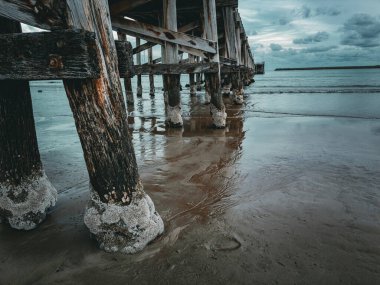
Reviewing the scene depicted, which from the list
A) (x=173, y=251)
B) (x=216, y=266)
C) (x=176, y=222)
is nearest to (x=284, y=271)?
(x=216, y=266)

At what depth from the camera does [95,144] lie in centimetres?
194

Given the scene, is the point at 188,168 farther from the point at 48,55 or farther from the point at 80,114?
the point at 48,55

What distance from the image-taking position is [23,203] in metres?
2.44

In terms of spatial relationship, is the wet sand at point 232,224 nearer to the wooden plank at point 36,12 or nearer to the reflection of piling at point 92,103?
the reflection of piling at point 92,103

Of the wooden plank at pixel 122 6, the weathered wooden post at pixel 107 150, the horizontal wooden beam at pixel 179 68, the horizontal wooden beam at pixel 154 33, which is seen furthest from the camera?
the horizontal wooden beam at pixel 179 68

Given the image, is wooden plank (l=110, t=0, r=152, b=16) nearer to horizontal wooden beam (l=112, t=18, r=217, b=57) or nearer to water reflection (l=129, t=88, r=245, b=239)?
horizontal wooden beam (l=112, t=18, r=217, b=57)

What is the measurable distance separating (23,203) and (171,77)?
433cm

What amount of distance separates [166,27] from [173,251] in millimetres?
4456

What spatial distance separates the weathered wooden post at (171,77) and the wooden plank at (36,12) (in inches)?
155

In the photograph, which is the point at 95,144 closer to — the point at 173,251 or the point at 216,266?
the point at 173,251

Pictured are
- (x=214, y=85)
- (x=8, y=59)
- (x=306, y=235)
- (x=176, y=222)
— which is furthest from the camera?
(x=214, y=85)

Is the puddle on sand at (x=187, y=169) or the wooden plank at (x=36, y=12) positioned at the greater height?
the wooden plank at (x=36, y=12)

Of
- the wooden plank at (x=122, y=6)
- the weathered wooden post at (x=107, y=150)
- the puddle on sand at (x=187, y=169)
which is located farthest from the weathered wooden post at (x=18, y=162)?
the wooden plank at (x=122, y=6)

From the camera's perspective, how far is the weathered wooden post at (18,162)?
7.54ft
